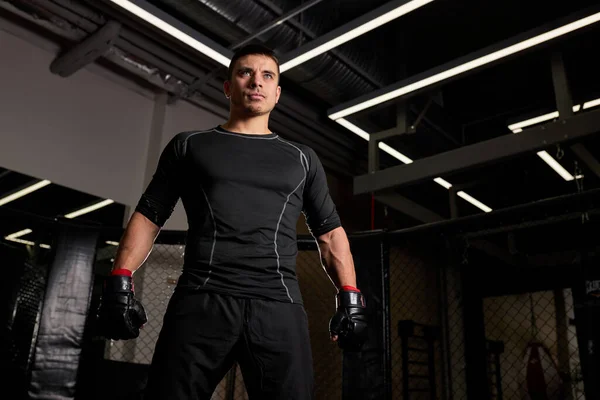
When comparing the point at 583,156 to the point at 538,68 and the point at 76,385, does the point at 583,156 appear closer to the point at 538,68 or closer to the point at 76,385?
the point at 538,68

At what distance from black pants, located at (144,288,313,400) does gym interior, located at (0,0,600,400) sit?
43.3 inches

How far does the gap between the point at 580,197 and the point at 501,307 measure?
6.85 metres

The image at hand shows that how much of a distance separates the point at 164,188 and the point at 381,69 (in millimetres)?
3494

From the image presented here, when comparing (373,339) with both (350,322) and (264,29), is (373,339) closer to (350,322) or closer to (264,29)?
(350,322)

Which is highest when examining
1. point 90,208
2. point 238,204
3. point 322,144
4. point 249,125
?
point 322,144

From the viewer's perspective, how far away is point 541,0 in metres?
4.45

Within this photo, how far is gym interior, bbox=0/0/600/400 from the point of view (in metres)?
2.56

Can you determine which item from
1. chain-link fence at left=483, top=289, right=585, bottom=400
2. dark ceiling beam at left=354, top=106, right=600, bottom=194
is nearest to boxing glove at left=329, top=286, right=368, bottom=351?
dark ceiling beam at left=354, top=106, right=600, bottom=194

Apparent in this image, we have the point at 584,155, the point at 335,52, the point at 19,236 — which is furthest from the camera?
the point at 584,155

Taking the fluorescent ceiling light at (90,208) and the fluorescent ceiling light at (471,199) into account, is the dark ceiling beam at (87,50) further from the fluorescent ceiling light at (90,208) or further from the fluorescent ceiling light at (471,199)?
the fluorescent ceiling light at (471,199)

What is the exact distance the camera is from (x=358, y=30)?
3250 millimetres

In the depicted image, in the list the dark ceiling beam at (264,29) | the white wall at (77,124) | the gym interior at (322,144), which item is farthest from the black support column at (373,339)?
the white wall at (77,124)

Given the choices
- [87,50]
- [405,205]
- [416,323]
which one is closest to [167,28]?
[87,50]

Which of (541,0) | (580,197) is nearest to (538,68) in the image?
(541,0)
